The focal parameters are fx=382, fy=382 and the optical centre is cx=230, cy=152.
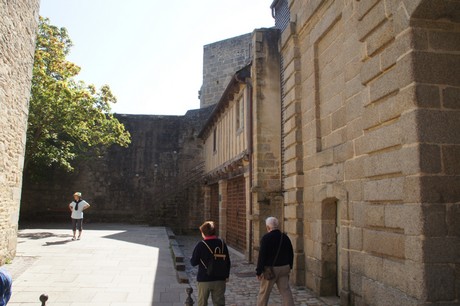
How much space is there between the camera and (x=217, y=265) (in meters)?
4.45

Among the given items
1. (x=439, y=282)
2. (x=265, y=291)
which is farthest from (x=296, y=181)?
(x=439, y=282)

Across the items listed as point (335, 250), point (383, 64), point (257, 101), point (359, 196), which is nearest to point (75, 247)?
point (257, 101)

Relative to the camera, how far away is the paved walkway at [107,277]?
5.86 m

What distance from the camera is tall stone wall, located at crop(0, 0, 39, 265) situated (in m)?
7.49

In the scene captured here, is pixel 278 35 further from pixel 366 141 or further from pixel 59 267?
pixel 59 267

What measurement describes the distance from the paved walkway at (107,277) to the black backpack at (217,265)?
154 cm

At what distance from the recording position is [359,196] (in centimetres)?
473

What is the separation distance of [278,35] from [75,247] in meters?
8.03

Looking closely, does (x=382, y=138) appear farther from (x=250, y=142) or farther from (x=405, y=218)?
(x=250, y=142)

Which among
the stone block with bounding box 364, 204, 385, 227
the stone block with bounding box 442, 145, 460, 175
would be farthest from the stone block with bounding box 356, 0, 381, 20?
the stone block with bounding box 364, 204, 385, 227

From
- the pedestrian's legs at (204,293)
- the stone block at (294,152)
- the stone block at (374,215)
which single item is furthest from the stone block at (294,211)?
the pedestrian's legs at (204,293)

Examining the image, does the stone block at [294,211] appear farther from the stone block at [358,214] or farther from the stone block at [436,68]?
the stone block at [436,68]

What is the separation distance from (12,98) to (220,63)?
703 inches

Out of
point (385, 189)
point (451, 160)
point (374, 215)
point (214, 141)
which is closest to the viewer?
point (451, 160)
